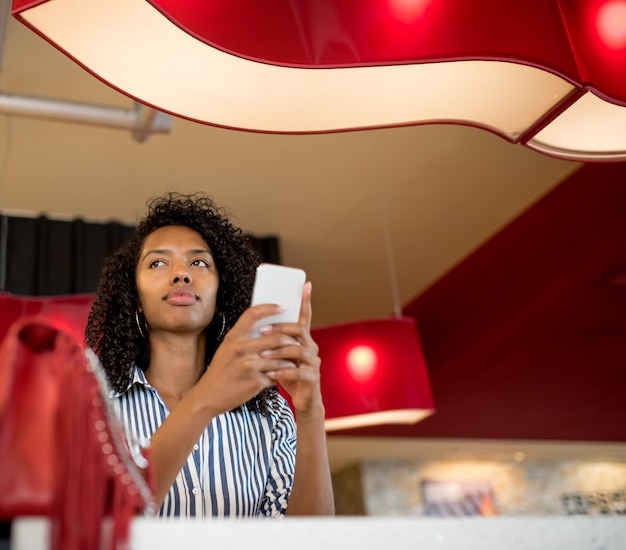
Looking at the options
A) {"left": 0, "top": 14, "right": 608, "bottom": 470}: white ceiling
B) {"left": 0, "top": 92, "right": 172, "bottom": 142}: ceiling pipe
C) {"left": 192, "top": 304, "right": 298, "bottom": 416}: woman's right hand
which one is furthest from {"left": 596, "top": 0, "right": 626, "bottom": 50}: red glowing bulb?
{"left": 0, "top": 14, "right": 608, "bottom": 470}: white ceiling

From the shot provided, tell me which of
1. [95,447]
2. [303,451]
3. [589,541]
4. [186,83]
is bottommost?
[589,541]

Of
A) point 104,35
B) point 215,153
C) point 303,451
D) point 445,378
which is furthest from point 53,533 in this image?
point 445,378

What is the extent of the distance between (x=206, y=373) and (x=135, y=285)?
73cm

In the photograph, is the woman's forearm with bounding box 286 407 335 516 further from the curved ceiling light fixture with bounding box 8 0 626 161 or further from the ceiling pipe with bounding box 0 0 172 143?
the ceiling pipe with bounding box 0 0 172 143

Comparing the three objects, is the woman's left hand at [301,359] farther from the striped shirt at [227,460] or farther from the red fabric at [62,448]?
the red fabric at [62,448]

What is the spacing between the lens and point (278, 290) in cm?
113

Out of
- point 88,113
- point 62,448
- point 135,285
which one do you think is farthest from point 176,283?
point 88,113

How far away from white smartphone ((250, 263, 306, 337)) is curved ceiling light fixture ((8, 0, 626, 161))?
0.42 m

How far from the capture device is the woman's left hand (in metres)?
1.15

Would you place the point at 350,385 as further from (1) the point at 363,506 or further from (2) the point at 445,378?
(1) the point at 363,506

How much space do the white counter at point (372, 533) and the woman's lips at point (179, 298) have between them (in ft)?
2.65

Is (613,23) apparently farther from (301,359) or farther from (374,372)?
(374,372)

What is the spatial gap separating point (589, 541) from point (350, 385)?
9.00ft

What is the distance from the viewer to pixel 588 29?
1.52 meters
